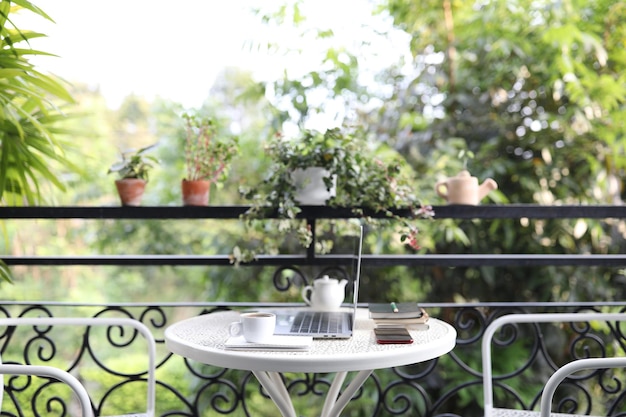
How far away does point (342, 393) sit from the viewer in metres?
1.37

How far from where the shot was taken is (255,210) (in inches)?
73.2

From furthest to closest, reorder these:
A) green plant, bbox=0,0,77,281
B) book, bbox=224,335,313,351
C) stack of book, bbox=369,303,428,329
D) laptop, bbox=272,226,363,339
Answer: green plant, bbox=0,0,77,281
stack of book, bbox=369,303,428,329
laptop, bbox=272,226,363,339
book, bbox=224,335,313,351

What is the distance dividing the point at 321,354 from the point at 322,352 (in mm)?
22

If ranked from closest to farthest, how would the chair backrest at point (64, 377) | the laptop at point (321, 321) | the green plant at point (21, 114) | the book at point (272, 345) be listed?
the chair backrest at point (64, 377) → the book at point (272, 345) → the laptop at point (321, 321) → the green plant at point (21, 114)

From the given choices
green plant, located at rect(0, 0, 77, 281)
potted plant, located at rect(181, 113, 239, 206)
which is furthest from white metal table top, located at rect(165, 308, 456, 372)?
green plant, located at rect(0, 0, 77, 281)

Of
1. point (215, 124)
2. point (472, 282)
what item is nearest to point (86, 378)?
point (472, 282)

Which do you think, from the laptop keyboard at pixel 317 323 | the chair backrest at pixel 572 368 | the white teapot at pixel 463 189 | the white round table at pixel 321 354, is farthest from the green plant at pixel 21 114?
the chair backrest at pixel 572 368

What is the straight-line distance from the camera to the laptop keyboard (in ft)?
4.52

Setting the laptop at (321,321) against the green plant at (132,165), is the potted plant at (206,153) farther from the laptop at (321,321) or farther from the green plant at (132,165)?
the laptop at (321,321)

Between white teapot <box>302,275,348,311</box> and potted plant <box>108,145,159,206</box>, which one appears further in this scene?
potted plant <box>108,145,159,206</box>

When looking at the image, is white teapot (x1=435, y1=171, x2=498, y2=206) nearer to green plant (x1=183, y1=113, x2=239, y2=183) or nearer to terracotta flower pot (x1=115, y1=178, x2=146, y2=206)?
green plant (x1=183, y1=113, x2=239, y2=183)

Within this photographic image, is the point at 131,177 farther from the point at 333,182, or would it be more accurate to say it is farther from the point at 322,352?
the point at 322,352

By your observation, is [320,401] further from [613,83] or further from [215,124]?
[613,83]

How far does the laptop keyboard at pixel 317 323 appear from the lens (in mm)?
1378
